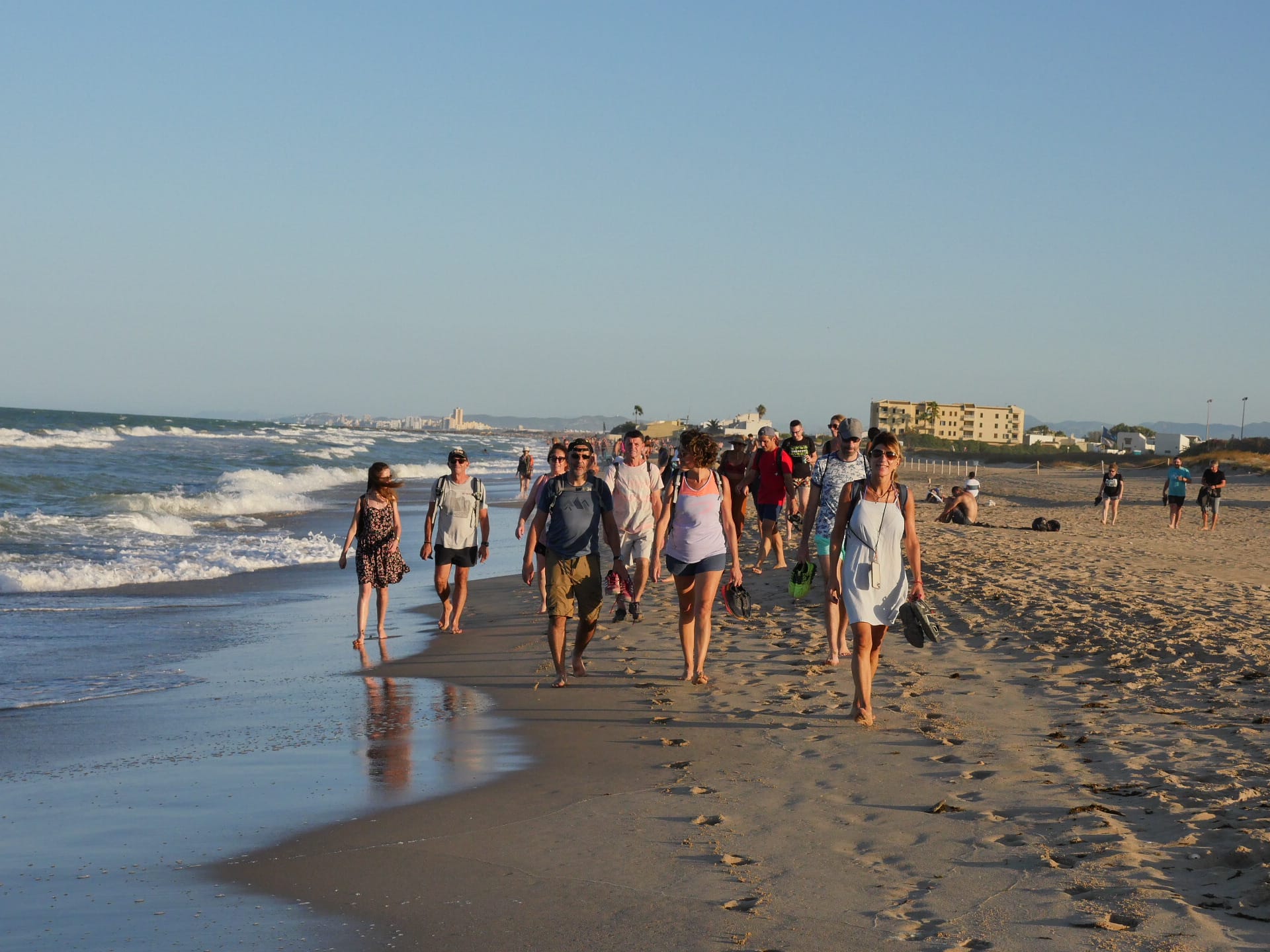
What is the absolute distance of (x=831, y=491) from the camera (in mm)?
8070

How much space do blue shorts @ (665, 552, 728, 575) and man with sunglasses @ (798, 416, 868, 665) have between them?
0.75 m

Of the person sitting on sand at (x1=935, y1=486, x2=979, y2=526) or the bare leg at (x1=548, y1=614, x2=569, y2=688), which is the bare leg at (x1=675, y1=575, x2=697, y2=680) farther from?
the person sitting on sand at (x1=935, y1=486, x2=979, y2=526)

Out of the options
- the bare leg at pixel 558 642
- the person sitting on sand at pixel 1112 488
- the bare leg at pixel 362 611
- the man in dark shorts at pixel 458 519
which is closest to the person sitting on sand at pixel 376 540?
the bare leg at pixel 362 611

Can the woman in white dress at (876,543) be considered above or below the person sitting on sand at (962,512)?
above

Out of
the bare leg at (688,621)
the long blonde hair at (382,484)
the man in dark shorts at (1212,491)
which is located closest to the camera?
the bare leg at (688,621)

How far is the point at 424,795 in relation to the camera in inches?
208

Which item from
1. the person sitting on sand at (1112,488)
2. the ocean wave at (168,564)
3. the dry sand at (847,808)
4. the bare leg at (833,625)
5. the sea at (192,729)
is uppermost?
the person sitting on sand at (1112,488)

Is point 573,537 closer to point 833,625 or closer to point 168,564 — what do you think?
point 833,625

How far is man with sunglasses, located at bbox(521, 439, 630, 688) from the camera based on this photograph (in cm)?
736

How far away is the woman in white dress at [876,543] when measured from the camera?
6.22 m

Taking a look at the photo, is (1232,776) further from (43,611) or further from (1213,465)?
(1213,465)

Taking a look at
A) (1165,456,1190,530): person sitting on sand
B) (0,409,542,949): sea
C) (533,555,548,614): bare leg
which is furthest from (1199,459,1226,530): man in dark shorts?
(533,555,548,614): bare leg

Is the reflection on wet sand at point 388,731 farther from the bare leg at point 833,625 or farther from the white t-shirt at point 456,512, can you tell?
the bare leg at point 833,625

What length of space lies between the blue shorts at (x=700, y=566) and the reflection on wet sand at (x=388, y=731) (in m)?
1.95
